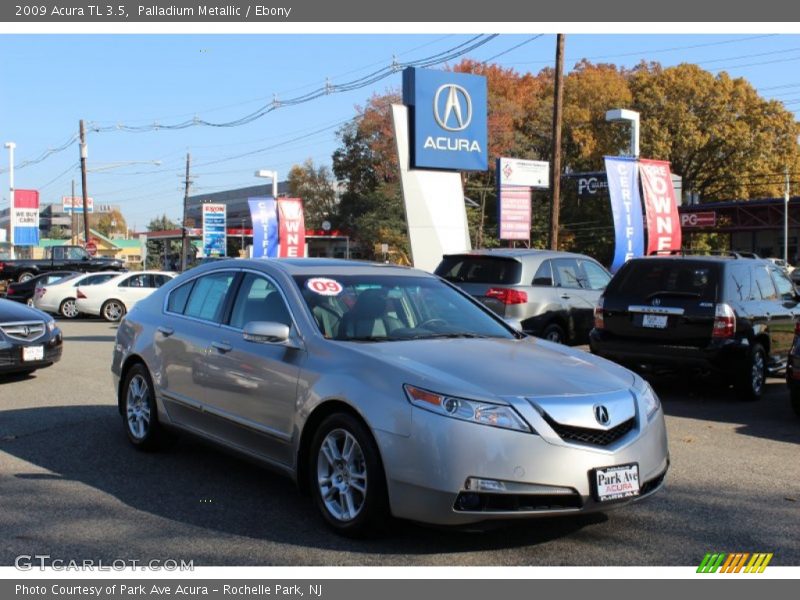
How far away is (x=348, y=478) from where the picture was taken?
476 cm

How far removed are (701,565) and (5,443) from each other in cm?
577

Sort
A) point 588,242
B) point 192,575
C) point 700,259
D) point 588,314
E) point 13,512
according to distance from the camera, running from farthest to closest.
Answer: point 588,242, point 588,314, point 700,259, point 13,512, point 192,575

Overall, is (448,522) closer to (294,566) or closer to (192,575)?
(294,566)

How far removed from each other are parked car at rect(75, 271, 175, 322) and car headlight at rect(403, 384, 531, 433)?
20864mm

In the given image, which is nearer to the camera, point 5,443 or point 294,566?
point 294,566

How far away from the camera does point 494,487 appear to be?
426 cm

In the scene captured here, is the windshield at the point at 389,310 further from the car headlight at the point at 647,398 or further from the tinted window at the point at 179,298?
the tinted window at the point at 179,298

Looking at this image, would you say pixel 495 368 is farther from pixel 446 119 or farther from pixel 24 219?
pixel 24 219

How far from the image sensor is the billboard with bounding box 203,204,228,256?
38.7 metres

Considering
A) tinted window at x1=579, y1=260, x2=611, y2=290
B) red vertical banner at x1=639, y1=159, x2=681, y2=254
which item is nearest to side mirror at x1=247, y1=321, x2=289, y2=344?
tinted window at x1=579, y1=260, x2=611, y2=290

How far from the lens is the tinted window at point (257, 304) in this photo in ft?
18.5

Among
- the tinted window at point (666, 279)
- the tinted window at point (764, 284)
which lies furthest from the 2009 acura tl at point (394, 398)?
the tinted window at point (764, 284)

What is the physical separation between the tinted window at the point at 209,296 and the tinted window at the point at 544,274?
653 cm

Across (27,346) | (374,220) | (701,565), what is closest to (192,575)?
(701,565)
